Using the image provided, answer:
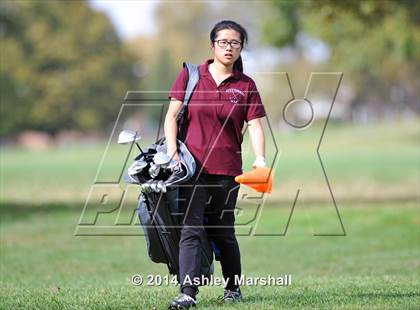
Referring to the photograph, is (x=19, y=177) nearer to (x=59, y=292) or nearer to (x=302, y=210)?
(x=302, y=210)

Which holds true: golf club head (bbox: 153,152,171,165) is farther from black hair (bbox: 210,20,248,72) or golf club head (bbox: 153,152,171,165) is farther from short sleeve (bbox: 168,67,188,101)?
black hair (bbox: 210,20,248,72)

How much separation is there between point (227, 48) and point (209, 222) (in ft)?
4.98

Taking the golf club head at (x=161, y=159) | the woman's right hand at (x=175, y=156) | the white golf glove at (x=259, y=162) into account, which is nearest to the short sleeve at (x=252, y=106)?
the white golf glove at (x=259, y=162)

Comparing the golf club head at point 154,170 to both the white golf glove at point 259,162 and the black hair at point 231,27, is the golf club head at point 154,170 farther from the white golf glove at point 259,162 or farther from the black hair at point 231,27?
the black hair at point 231,27

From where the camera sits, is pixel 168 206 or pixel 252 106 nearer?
pixel 168 206

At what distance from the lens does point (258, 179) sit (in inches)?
326

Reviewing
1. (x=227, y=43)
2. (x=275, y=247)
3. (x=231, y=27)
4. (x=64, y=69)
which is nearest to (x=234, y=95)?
(x=227, y=43)

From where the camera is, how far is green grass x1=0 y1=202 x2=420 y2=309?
8.92 metres

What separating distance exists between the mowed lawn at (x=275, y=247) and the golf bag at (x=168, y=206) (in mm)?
419

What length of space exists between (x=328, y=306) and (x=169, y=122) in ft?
6.69

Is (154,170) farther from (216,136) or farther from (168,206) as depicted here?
(216,136)

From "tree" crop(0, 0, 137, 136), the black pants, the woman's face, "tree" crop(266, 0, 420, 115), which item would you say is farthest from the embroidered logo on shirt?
"tree" crop(0, 0, 137, 136)

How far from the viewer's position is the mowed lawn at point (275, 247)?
9.23 meters

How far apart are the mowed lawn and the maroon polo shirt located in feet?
4.05
